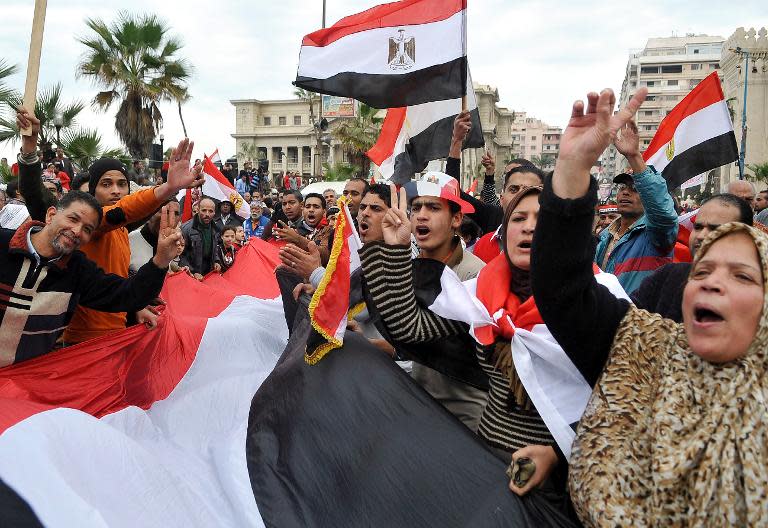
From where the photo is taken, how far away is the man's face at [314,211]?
27.2ft

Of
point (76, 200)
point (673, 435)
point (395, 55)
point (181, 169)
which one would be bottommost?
point (673, 435)

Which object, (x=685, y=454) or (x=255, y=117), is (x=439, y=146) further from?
(x=255, y=117)

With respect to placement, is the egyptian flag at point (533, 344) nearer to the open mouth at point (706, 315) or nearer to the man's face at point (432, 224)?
the open mouth at point (706, 315)

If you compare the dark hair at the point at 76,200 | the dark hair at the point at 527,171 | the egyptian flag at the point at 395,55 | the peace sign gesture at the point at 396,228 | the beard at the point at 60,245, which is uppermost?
the egyptian flag at the point at 395,55

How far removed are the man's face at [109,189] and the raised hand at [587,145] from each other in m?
4.08

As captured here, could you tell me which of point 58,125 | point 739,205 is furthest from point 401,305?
point 58,125

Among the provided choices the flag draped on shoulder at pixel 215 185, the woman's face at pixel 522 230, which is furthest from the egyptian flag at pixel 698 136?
the flag draped on shoulder at pixel 215 185

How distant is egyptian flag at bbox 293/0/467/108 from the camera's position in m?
5.97

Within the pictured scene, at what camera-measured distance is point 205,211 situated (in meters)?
9.42

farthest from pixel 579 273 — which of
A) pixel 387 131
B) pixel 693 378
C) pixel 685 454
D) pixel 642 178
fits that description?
pixel 387 131

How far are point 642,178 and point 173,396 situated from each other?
10.8 feet

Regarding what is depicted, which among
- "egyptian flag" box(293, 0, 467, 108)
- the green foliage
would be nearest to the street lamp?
"egyptian flag" box(293, 0, 467, 108)

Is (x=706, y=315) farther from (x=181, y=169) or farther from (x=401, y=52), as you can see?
(x=401, y=52)

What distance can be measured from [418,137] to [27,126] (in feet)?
12.0
